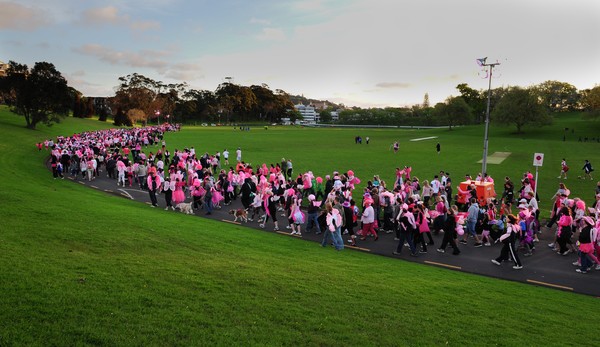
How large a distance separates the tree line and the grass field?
45.1 meters

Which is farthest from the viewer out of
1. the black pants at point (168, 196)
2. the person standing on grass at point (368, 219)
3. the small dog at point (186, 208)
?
the black pants at point (168, 196)

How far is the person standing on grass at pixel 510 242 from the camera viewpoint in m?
11.9

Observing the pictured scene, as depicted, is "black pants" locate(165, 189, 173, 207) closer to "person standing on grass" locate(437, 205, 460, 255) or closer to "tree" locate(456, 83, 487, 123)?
"person standing on grass" locate(437, 205, 460, 255)

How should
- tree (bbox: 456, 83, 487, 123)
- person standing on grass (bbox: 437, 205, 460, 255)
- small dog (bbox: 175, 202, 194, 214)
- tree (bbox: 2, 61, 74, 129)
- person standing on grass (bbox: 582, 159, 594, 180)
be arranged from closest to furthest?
1. person standing on grass (bbox: 437, 205, 460, 255)
2. small dog (bbox: 175, 202, 194, 214)
3. person standing on grass (bbox: 582, 159, 594, 180)
4. tree (bbox: 2, 61, 74, 129)
5. tree (bbox: 456, 83, 487, 123)

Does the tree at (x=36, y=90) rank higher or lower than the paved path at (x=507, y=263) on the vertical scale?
higher

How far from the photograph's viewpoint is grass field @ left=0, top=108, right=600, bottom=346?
6223 mm

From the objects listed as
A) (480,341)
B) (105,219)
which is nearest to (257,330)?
(480,341)

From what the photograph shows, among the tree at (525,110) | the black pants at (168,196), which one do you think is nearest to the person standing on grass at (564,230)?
the black pants at (168,196)

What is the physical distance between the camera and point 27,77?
5603cm

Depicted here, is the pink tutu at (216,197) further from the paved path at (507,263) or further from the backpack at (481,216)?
the backpack at (481,216)

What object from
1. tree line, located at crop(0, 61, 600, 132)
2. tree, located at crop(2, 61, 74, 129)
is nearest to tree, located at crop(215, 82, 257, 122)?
tree line, located at crop(0, 61, 600, 132)

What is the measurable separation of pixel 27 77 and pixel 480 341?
217ft

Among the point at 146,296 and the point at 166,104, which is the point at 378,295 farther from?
the point at 166,104

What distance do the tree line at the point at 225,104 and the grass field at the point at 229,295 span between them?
148 feet
